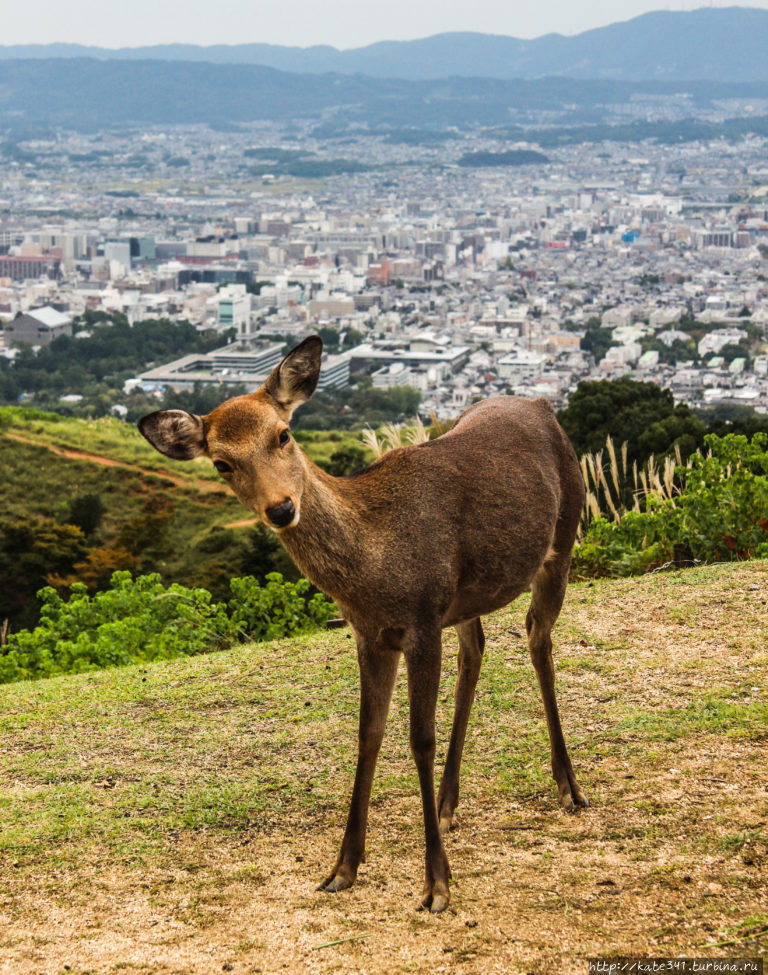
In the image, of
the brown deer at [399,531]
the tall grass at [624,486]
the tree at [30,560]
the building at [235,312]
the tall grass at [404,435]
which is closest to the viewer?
the brown deer at [399,531]

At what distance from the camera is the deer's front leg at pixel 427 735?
3264mm

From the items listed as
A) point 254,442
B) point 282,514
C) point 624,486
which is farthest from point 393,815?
point 624,486

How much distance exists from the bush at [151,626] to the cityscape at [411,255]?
20.9 feet

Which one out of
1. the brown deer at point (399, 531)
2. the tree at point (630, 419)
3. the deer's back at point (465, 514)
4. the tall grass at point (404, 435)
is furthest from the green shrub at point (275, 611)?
the tree at point (630, 419)

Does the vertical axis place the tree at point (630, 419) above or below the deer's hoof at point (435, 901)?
below

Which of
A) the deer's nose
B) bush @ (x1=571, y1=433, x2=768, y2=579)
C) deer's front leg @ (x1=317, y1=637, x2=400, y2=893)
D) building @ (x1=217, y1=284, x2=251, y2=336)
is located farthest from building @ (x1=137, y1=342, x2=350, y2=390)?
the deer's nose

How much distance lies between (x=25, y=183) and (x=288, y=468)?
154 meters

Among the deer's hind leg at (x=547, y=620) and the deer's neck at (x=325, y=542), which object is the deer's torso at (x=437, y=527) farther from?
the deer's hind leg at (x=547, y=620)

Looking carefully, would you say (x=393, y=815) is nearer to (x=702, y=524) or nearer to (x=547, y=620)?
(x=547, y=620)

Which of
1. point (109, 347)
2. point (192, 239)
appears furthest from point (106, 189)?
point (109, 347)

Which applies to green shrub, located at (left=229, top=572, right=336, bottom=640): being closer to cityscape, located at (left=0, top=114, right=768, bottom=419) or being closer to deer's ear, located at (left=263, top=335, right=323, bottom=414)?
deer's ear, located at (left=263, top=335, right=323, bottom=414)

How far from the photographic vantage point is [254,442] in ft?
10.0

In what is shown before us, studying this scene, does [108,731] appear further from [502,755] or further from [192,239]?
[192,239]

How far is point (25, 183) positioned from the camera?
14650 centimetres
